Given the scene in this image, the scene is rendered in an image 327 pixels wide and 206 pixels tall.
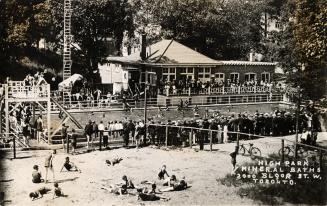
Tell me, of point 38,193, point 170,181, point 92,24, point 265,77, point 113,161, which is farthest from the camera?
point 265,77

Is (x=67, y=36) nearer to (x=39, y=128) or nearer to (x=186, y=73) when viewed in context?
(x=186, y=73)

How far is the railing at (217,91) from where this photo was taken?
126ft

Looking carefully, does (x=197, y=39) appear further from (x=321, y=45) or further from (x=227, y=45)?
(x=321, y=45)

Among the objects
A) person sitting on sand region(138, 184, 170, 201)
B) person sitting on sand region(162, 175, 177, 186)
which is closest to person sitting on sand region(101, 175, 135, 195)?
person sitting on sand region(138, 184, 170, 201)

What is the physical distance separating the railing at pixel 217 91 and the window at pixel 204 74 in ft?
6.76

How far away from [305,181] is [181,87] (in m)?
21.4

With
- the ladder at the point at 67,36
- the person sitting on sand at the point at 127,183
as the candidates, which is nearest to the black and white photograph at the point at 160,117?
the person sitting on sand at the point at 127,183

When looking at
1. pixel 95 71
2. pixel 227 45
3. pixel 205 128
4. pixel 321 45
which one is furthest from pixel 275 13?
pixel 321 45

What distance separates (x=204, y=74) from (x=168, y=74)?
3795 millimetres

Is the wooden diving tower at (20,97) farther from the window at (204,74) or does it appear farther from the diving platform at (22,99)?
the window at (204,74)

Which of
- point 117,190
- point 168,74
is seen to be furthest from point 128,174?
point 168,74

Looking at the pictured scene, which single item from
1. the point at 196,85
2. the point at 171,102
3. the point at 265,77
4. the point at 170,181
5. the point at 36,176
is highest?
the point at 265,77

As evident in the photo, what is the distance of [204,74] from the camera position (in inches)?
1670

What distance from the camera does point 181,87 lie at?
39.3 metres
